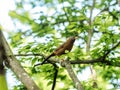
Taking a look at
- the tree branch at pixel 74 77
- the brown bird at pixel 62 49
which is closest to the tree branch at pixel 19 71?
the tree branch at pixel 74 77

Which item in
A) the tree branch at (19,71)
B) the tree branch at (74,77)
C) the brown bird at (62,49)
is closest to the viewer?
the tree branch at (19,71)

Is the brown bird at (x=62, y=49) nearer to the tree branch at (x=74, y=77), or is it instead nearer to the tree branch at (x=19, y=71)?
the tree branch at (x=74, y=77)

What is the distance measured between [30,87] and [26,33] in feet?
15.2

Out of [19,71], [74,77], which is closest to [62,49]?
[74,77]

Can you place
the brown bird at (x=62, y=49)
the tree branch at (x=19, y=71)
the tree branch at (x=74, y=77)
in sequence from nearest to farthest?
1. the tree branch at (x=19, y=71)
2. the tree branch at (x=74, y=77)
3. the brown bird at (x=62, y=49)

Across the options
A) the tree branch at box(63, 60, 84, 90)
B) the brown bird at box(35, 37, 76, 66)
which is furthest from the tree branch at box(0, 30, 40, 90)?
the brown bird at box(35, 37, 76, 66)

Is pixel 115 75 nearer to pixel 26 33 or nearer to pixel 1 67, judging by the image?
pixel 26 33

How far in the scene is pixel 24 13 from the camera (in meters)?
10.0

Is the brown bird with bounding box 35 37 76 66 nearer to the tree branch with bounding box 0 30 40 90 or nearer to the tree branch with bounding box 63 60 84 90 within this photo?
the tree branch with bounding box 63 60 84 90

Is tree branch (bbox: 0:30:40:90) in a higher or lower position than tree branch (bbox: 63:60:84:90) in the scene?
higher

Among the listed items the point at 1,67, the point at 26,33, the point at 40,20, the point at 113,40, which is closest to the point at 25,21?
the point at 40,20

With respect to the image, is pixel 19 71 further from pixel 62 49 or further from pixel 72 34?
pixel 72 34

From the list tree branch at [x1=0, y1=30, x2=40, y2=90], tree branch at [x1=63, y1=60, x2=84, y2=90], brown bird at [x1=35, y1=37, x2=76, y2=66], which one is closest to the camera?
tree branch at [x1=0, y1=30, x2=40, y2=90]

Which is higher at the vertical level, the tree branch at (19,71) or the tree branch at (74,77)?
the tree branch at (19,71)
